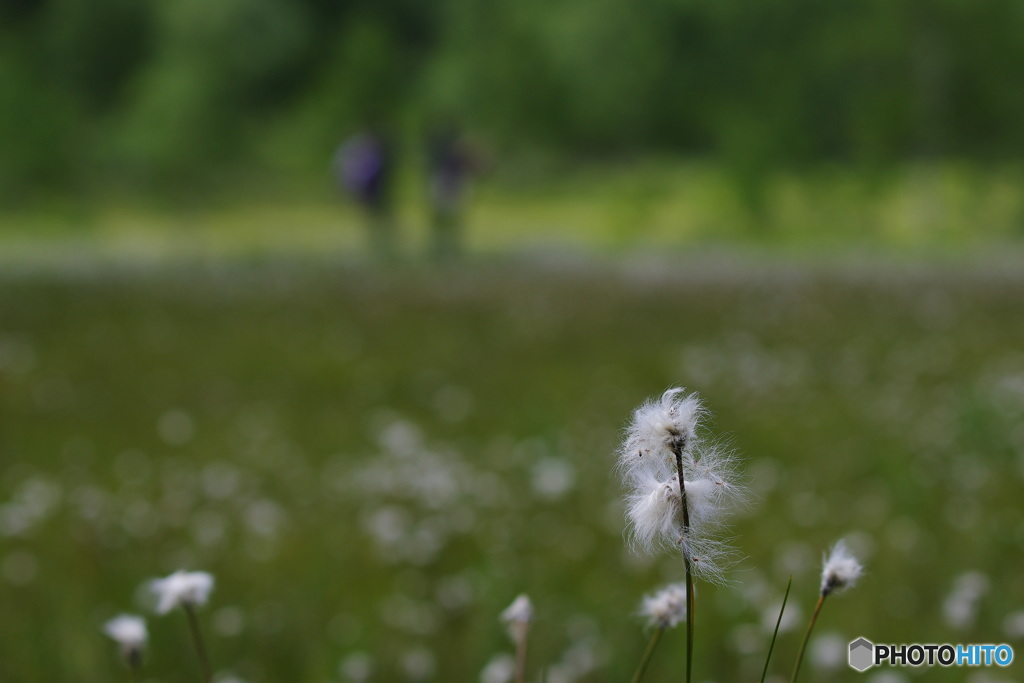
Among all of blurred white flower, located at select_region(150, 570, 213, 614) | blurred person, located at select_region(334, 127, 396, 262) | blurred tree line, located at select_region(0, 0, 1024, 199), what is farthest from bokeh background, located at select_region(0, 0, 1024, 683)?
blurred person, located at select_region(334, 127, 396, 262)

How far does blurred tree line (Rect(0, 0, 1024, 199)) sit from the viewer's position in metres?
29.0

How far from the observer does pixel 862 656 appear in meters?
1.42

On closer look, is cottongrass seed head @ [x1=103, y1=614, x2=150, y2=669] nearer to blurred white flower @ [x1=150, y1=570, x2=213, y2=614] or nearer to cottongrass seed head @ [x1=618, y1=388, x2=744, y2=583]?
blurred white flower @ [x1=150, y1=570, x2=213, y2=614]

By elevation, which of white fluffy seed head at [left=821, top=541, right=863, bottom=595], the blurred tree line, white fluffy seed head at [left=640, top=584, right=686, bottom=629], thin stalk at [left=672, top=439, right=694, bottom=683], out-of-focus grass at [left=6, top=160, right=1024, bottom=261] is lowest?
white fluffy seed head at [left=640, top=584, right=686, bottom=629]

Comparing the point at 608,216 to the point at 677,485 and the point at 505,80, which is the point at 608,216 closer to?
the point at 505,80

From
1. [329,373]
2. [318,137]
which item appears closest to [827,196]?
[318,137]

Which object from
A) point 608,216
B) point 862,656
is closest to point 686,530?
point 862,656

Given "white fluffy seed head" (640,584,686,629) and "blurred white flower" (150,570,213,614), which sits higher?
"blurred white flower" (150,570,213,614)

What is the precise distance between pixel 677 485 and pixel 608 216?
29.8 metres

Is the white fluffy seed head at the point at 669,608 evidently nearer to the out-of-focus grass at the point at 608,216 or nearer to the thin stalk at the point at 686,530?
the thin stalk at the point at 686,530

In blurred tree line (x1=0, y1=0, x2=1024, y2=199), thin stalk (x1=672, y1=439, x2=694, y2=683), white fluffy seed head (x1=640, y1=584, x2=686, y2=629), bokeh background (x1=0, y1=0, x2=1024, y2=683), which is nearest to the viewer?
thin stalk (x1=672, y1=439, x2=694, y2=683)

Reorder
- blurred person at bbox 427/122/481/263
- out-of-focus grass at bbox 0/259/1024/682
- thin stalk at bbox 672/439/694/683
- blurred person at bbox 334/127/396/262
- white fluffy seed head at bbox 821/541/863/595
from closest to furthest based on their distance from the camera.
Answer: thin stalk at bbox 672/439/694/683, white fluffy seed head at bbox 821/541/863/595, out-of-focus grass at bbox 0/259/1024/682, blurred person at bbox 334/127/396/262, blurred person at bbox 427/122/481/263

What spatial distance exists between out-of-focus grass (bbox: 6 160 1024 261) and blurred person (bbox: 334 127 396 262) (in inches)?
26.5

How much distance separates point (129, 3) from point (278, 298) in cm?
2959
